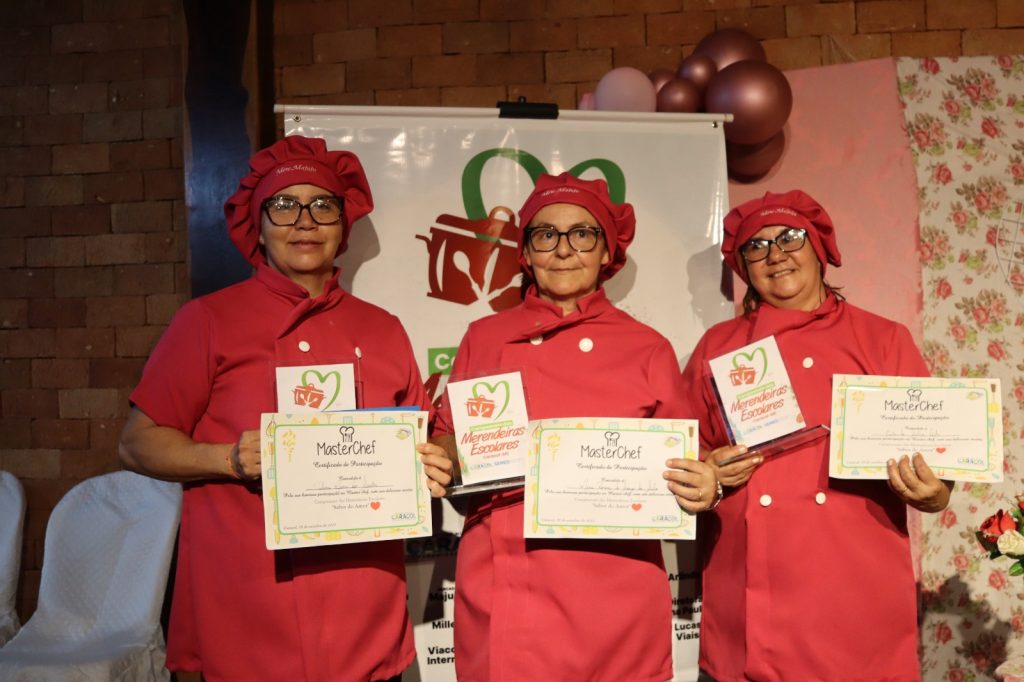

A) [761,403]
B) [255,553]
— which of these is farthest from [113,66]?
[761,403]

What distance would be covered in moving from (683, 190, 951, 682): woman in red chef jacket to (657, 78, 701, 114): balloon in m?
0.85

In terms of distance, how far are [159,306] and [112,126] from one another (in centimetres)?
82

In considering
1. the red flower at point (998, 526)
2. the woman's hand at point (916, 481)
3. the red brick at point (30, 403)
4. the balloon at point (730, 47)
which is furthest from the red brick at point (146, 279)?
the red flower at point (998, 526)

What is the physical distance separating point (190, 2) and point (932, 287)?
3174mm

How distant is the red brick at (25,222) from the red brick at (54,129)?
309mm

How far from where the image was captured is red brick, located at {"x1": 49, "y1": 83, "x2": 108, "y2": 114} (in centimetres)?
367

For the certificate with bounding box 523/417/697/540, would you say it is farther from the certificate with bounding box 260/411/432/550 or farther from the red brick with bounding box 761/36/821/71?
the red brick with bounding box 761/36/821/71

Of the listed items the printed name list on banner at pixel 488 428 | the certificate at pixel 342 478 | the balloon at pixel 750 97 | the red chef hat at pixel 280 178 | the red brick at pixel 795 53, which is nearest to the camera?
the certificate at pixel 342 478

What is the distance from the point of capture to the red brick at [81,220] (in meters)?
3.66

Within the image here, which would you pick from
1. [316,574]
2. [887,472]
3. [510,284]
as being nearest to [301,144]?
[510,284]

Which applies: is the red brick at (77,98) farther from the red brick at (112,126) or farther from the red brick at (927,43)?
the red brick at (927,43)

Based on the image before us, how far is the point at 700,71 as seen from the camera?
324 centimetres

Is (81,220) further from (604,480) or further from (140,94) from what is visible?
(604,480)

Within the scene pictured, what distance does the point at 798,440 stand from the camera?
7.34 feet
